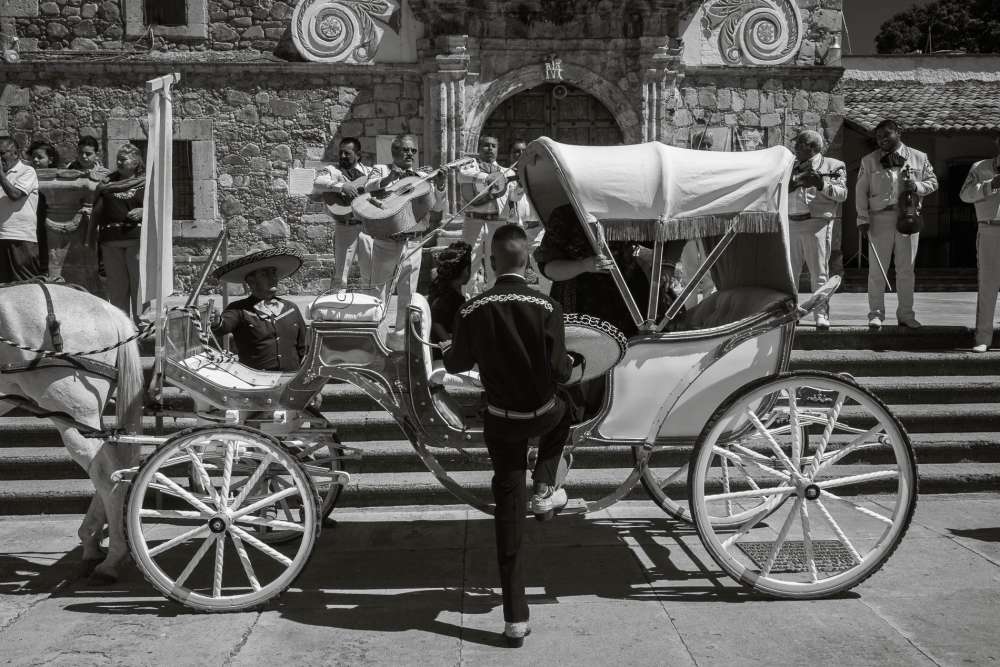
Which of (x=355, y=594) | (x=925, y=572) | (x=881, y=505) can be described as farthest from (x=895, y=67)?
(x=355, y=594)

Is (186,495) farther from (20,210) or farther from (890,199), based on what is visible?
(890,199)

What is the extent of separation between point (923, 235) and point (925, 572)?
16760mm

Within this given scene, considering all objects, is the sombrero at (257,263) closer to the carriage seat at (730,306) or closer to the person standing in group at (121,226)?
the carriage seat at (730,306)

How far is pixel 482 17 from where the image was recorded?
15.0m

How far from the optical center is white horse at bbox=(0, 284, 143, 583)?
16.5ft

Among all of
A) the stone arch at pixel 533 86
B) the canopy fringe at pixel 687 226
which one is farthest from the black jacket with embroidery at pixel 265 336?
the stone arch at pixel 533 86

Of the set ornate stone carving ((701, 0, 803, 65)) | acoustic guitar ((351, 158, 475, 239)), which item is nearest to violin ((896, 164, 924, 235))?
acoustic guitar ((351, 158, 475, 239))

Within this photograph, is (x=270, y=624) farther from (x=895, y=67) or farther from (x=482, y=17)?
(x=895, y=67)

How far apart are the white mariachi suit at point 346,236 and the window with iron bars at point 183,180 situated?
21.6 ft

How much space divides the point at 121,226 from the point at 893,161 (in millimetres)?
6906

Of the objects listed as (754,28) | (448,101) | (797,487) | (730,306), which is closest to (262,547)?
(797,487)

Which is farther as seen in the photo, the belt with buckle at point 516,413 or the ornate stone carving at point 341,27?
the ornate stone carving at point 341,27

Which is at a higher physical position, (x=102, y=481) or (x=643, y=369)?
(x=643, y=369)

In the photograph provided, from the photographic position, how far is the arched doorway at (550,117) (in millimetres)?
15477
